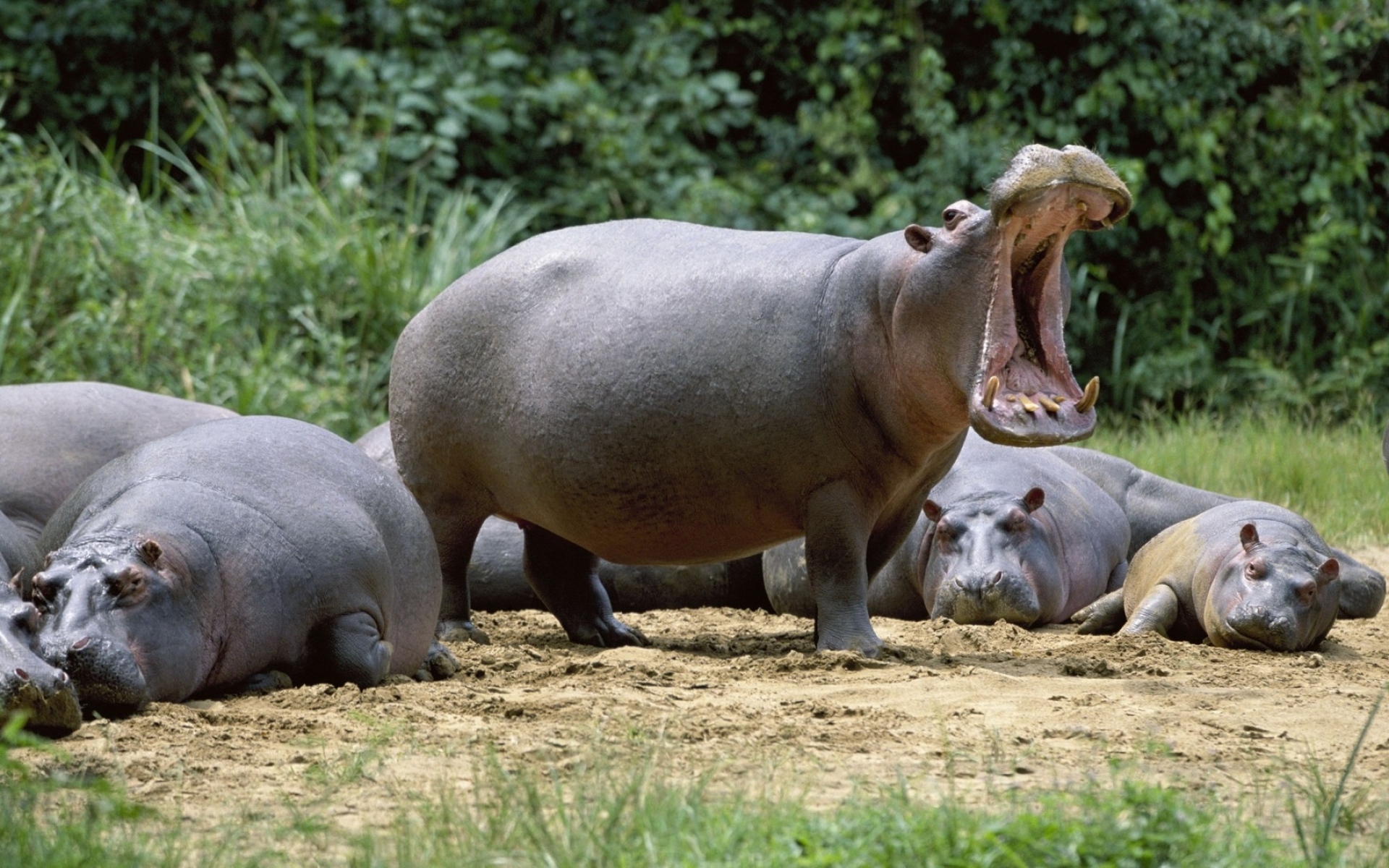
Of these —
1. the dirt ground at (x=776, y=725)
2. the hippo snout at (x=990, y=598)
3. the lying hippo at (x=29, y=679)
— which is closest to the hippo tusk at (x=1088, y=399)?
the dirt ground at (x=776, y=725)

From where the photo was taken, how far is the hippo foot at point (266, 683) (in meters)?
4.76

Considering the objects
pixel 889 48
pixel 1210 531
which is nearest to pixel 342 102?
pixel 889 48

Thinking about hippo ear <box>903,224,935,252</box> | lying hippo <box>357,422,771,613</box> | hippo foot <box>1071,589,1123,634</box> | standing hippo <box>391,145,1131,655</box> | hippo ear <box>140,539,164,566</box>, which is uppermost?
hippo ear <box>903,224,935,252</box>

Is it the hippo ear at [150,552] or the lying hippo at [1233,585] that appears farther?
the lying hippo at [1233,585]

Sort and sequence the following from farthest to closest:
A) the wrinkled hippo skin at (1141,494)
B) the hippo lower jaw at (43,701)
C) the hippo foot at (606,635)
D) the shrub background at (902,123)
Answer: the shrub background at (902,123) → the wrinkled hippo skin at (1141,494) → the hippo foot at (606,635) → the hippo lower jaw at (43,701)

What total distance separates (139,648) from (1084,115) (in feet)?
31.0

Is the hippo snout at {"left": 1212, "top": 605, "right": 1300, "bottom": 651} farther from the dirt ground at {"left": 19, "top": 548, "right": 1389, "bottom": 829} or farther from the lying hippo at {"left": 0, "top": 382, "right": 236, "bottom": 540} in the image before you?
the lying hippo at {"left": 0, "top": 382, "right": 236, "bottom": 540}

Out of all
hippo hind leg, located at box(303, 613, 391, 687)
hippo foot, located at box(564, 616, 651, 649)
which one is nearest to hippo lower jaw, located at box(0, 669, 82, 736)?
hippo hind leg, located at box(303, 613, 391, 687)

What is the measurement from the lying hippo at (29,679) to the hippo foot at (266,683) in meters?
0.63

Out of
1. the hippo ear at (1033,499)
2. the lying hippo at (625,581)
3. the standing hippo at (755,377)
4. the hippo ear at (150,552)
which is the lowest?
the lying hippo at (625,581)

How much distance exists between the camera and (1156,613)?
664 centimetres

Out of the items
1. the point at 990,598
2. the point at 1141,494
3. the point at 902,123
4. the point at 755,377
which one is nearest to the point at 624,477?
the point at 755,377

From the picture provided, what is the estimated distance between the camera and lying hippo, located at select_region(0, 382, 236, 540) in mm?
6234

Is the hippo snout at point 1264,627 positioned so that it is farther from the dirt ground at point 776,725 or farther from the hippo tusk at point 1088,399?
the hippo tusk at point 1088,399
